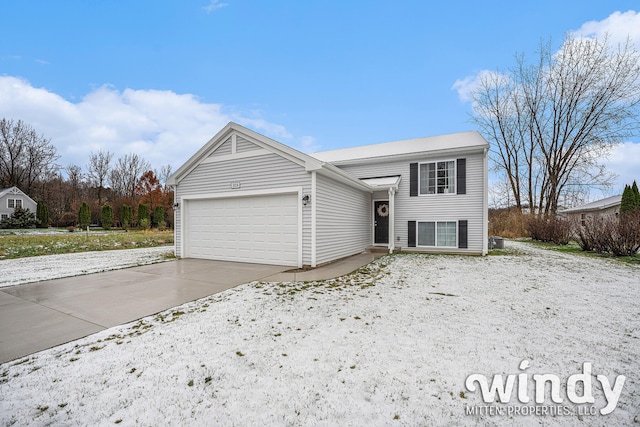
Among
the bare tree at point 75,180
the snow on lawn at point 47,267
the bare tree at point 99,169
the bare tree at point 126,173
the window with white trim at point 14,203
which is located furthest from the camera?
the bare tree at point 126,173

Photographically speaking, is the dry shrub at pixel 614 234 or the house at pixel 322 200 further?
the dry shrub at pixel 614 234

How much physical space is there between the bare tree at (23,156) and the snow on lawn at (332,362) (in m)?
43.2

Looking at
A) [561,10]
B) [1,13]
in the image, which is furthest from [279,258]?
[561,10]

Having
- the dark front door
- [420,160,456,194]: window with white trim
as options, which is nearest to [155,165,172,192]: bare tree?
the dark front door

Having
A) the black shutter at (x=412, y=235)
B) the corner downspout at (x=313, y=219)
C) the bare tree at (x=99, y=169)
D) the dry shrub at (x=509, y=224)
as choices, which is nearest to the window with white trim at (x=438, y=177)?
the black shutter at (x=412, y=235)

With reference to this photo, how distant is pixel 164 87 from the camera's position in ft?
48.7

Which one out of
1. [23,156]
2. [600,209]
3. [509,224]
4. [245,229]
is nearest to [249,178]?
[245,229]

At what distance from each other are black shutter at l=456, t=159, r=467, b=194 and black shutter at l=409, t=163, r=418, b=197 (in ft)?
5.11

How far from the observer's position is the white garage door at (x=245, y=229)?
26.0ft

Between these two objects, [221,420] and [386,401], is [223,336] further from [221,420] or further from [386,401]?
[386,401]

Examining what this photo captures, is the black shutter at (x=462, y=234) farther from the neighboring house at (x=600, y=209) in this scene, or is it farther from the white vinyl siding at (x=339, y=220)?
the neighboring house at (x=600, y=209)

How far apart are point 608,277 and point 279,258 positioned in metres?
8.13

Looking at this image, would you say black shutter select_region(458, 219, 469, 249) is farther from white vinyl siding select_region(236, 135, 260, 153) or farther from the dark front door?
white vinyl siding select_region(236, 135, 260, 153)

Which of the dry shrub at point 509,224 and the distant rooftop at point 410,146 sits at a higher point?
the distant rooftop at point 410,146
